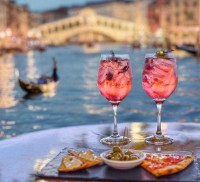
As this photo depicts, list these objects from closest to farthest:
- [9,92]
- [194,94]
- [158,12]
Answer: [194,94]
[9,92]
[158,12]

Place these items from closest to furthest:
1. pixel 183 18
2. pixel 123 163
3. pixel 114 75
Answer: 1. pixel 123 163
2. pixel 114 75
3. pixel 183 18

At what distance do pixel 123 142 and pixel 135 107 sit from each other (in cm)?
576

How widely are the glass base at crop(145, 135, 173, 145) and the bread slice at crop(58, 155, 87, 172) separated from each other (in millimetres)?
215

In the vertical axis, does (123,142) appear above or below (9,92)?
above

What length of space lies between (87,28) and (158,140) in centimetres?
4521

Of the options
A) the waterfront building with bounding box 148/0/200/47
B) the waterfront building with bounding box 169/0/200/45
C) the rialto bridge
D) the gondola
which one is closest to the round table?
the gondola

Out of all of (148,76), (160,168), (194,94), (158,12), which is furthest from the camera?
(158,12)

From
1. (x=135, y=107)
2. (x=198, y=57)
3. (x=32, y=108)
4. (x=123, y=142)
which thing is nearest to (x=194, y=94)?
(x=135, y=107)

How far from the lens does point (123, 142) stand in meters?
0.90

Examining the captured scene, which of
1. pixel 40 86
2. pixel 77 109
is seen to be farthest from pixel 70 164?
pixel 40 86

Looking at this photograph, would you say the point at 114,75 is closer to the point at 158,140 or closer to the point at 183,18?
the point at 158,140

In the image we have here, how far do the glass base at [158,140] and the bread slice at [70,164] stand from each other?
215 millimetres

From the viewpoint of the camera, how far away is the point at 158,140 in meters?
0.91

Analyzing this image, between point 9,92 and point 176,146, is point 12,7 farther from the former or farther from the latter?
point 176,146
